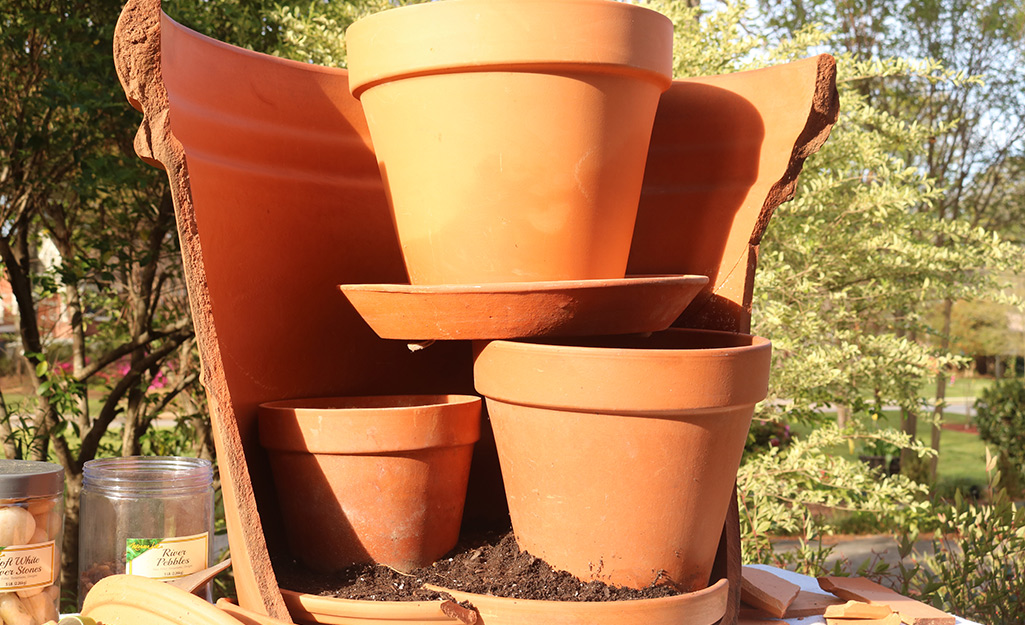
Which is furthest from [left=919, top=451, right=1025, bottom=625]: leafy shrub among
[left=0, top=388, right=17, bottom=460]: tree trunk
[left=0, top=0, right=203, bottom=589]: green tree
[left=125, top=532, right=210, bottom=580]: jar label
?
[left=0, top=388, right=17, bottom=460]: tree trunk

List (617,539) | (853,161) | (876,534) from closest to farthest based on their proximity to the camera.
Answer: (617,539), (853,161), (876,534)

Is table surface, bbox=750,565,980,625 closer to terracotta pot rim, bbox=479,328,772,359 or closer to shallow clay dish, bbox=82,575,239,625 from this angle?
terracotta pot rim, bbox=479,328,772,359

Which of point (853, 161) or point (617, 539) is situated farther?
point (853, 161)

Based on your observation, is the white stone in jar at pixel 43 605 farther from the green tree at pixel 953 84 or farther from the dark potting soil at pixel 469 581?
the green tree at pixel 953 84

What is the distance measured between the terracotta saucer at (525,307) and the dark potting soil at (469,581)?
30cm

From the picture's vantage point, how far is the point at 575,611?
40.4 inches

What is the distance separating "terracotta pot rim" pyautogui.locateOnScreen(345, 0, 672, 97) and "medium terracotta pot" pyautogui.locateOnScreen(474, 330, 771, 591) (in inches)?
13.6

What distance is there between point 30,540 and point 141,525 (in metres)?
0.14

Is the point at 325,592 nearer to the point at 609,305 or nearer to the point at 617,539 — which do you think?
the point at 617,539

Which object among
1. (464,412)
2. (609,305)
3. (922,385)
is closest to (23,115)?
(464,412)

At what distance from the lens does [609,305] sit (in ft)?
3.58

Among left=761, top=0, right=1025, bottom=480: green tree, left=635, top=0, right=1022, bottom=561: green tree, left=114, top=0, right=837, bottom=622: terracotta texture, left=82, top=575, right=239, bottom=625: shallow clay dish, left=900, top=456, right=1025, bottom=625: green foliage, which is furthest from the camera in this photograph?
left=761, top=0, right=1025, bottom=480: green tree

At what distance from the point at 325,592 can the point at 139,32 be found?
2.25 ft

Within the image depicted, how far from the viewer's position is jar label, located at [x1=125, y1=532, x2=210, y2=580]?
1115mm
